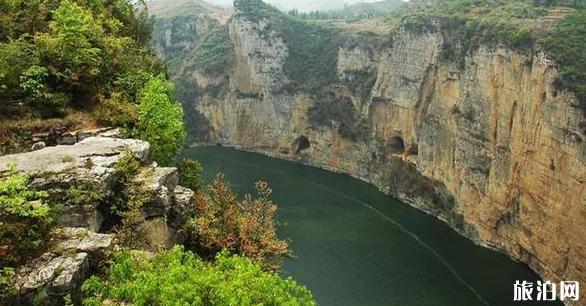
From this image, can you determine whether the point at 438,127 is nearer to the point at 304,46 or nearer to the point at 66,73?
the point at 304,46

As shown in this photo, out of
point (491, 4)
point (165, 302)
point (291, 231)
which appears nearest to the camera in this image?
point (165, 302)

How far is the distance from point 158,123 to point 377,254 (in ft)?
75.1

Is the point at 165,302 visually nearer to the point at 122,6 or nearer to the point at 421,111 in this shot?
the point at 122,6

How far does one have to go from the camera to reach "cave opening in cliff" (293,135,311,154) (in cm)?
6728

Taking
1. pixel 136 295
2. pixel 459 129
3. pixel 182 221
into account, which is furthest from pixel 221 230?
pixel 459 129

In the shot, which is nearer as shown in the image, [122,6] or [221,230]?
[221,230]

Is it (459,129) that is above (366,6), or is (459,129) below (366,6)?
below

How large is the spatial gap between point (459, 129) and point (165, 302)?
1491 inches

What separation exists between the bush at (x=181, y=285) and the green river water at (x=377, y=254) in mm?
20468

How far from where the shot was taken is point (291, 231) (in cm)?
4044

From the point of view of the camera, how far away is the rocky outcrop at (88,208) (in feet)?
31.1

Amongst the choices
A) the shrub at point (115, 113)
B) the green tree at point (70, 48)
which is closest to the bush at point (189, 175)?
the shrub at point (115, 113)

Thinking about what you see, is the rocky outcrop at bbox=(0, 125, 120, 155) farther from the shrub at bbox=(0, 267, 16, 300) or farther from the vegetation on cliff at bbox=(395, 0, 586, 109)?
the vegetation on cliff at bbox=(395, 0, 586, 109)

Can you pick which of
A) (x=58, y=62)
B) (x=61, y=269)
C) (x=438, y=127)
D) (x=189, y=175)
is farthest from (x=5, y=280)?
(x=438, y=127)
